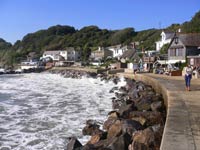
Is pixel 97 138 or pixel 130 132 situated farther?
pixel 97 138

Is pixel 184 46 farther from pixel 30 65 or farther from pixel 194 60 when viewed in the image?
pixel 30 65

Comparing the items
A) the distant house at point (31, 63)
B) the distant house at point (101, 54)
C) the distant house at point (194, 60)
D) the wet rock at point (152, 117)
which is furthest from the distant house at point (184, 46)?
the distant house at point (31, 63)

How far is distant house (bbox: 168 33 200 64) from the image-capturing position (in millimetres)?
36625

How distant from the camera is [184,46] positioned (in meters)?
36.9

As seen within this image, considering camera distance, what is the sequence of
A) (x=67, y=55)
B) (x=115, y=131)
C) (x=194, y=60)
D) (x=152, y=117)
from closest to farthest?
(x=115, y=131)
(x=152, y=117)
(x=194, y=60)
(x=67, y=55)

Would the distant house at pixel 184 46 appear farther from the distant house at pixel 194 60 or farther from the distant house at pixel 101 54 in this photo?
the distant house at pixel 101 54

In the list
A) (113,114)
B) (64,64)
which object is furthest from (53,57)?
(113,114)

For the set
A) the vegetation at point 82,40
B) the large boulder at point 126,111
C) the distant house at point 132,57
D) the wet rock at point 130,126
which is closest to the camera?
the wet rock at point 130,126

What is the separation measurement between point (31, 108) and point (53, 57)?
80.4m

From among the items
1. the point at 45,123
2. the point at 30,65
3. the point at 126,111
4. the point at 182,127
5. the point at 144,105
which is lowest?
the point at 45,123

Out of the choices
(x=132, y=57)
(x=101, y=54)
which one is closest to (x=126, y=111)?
(x=132, y=57)

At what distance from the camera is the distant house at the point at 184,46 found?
36.6m

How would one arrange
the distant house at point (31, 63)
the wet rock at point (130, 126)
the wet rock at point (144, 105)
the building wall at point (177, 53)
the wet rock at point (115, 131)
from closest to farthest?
1. the wet rock at point (130, 126)
2. the wet rock at point (115, 131)
3. the wet rock at point (144, 105)
4. the building wall at point (177, 53)
5. the distant house at point (31, 63)

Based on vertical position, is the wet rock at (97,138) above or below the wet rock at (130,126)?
below
